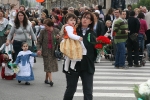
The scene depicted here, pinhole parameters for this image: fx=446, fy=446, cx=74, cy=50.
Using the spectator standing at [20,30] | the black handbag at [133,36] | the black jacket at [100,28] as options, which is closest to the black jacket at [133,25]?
the black handbag at [133,36]

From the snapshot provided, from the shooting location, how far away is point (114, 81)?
12203 millimetres

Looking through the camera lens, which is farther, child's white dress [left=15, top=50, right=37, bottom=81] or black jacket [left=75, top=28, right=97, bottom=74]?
child's white dress [left=15, top=50, right=37, bottom=81]

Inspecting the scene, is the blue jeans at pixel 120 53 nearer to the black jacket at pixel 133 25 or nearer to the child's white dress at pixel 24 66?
the black jacket at pixel 133 25

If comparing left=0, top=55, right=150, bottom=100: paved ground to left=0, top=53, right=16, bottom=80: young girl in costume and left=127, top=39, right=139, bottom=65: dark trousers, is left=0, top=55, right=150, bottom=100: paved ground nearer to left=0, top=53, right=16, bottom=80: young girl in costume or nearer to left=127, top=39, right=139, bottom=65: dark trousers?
left=0, top=53, right=16, bottom=80: young girl in costume

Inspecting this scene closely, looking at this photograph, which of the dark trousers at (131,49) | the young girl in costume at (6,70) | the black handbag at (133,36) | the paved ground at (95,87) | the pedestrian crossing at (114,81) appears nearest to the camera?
the paved ground at (95,87)

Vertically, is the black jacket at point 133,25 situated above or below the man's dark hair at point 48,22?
below

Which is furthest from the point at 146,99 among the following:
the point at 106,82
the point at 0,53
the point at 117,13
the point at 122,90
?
the point at 117,13

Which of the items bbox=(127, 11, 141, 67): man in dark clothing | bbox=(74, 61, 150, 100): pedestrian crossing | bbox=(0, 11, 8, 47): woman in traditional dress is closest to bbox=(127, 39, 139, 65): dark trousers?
bbox=(127, 11, 141, 67): man in dark clothing

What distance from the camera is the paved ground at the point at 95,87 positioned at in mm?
9906

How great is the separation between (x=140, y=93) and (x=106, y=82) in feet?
23.8

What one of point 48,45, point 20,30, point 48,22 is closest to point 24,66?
point 48,45

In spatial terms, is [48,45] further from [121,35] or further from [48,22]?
[121,35]

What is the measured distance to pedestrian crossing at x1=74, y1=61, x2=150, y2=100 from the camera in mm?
10148

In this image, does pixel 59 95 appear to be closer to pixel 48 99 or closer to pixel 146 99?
pixel 48 99
